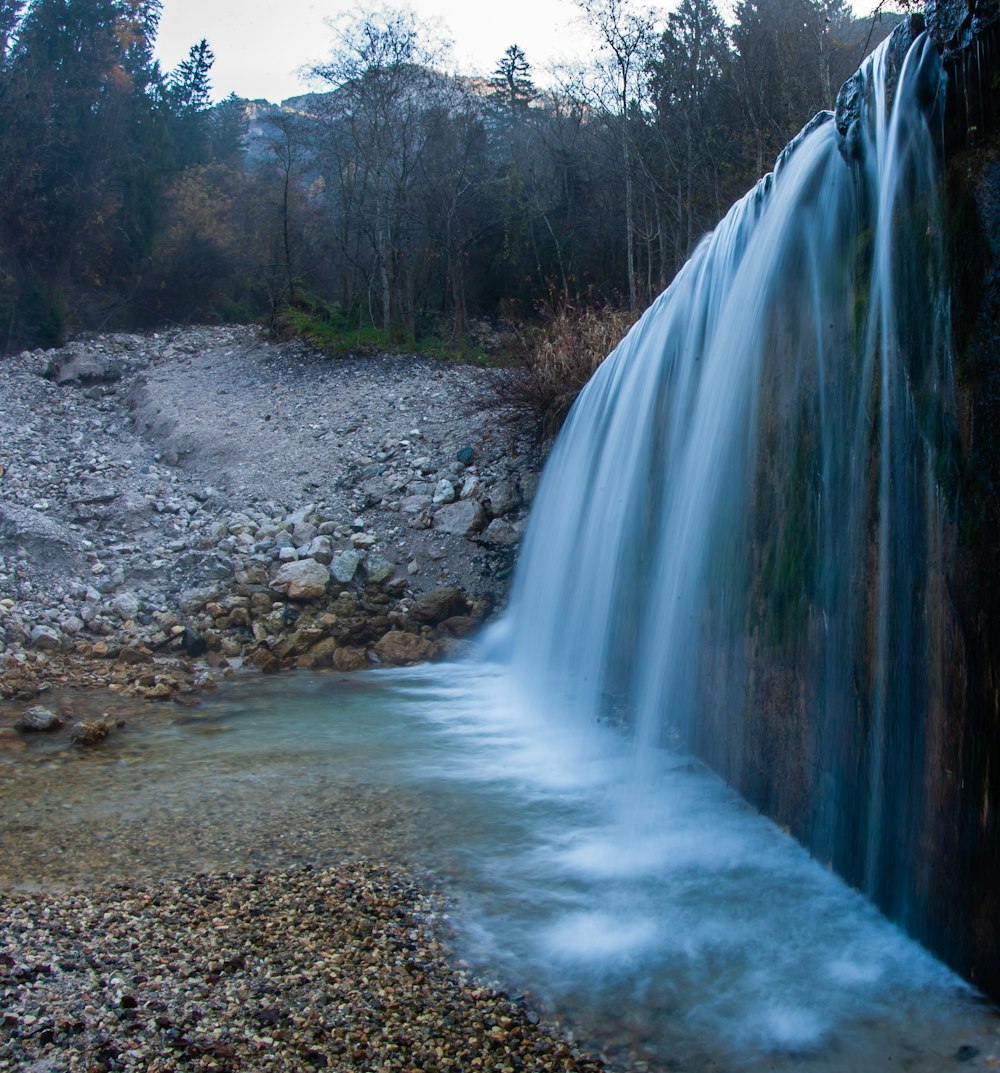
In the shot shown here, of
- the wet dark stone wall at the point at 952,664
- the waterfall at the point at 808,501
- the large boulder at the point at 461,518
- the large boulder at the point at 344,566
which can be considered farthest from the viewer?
the large boulder at the point at 461,518

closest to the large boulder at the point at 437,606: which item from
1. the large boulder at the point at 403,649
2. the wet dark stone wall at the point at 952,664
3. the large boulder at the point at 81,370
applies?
the large boulder at the point at 403,649

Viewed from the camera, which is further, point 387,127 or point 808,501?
point 387,127

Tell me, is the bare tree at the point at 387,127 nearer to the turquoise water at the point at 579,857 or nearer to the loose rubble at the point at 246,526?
the loose rubble at the point at 246,526

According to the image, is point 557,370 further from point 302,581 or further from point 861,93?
point 861,93

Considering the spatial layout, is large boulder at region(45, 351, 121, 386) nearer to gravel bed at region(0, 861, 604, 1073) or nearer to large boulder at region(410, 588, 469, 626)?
large boulder at region(410, 588, 469, 626)

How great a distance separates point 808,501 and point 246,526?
24.9ft

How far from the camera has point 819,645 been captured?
11.8 ft

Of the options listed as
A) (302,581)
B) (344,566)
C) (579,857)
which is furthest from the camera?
(344,566)

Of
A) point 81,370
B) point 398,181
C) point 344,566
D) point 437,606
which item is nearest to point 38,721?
point 344,566

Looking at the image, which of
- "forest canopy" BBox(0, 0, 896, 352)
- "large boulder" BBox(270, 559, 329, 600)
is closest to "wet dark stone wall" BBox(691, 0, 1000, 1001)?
"large boulder" BBox(270, 559, 329, 600)

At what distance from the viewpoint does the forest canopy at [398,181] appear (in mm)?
17047

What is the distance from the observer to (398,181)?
64.6 feet

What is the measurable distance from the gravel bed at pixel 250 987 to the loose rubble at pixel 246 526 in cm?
374

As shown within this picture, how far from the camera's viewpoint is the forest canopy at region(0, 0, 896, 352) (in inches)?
671
